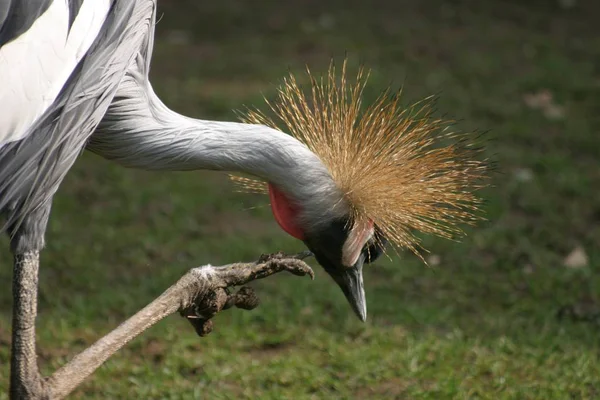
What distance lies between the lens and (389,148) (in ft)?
8.73

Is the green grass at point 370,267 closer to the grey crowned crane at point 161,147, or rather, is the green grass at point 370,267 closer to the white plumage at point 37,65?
the grey crowned crane at point 161,147

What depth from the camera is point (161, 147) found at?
2514mm

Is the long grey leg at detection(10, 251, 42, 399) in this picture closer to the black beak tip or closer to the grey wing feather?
the grey wing feather

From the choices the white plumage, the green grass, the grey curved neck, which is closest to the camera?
the white plumage

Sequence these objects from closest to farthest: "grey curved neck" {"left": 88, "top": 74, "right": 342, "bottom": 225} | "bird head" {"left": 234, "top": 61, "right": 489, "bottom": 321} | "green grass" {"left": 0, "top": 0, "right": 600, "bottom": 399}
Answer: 1. "grey curved neck" {"left": 88, "top": 74, "right": 342, "bottom": 225}
2. "bird head" {"left": 234, "top": 61, "right": 489, "bottom": 321}
3. "green grass" {"left": 0, "top": 0, "right": 600, "bottom": 399}

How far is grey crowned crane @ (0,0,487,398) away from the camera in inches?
92.7

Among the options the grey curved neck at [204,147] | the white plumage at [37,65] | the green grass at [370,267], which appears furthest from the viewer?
the green grass at [370,267]

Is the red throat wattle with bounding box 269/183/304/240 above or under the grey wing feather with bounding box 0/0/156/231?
under

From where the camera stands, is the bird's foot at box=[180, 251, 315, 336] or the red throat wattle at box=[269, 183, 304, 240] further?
the bird's foot at box=[180, 251, 315, 336]

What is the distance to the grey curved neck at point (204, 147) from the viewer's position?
2.47 meters

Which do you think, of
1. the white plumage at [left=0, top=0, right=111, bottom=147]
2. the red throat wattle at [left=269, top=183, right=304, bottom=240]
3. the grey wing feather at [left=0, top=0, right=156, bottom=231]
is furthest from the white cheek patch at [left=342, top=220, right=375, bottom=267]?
the white plumage at [left=0, top=0, right=111, bottom=147]

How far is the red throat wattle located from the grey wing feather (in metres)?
0.49

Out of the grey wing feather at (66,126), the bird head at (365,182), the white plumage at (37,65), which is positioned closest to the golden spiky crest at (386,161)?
the bird head at (365,182)

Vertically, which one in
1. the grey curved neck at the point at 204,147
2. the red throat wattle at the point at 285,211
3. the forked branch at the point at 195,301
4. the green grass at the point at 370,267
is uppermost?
the grey curved neck at the point at 204,147
